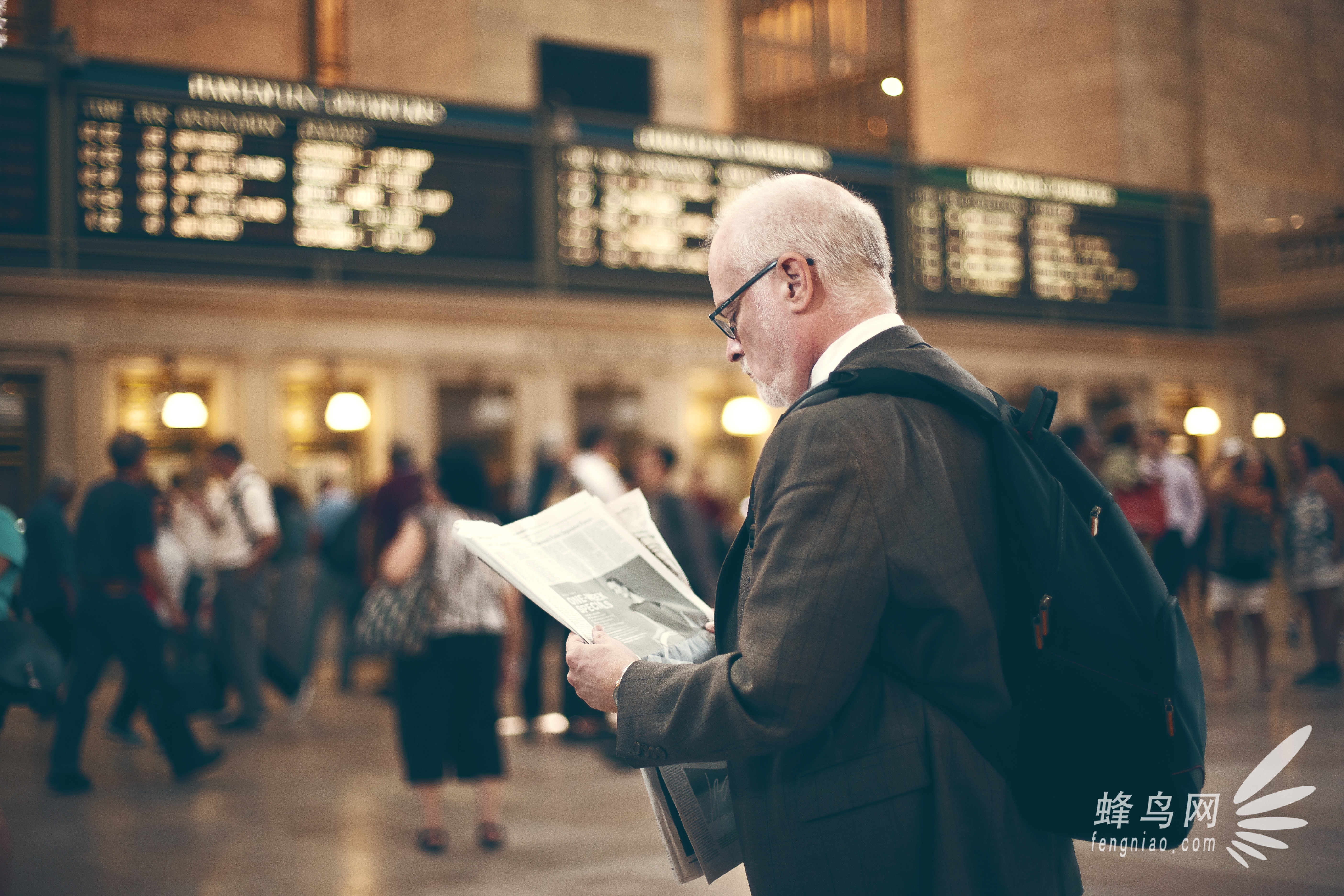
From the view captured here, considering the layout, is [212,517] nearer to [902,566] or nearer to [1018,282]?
[902,566]

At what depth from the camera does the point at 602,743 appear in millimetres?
7984

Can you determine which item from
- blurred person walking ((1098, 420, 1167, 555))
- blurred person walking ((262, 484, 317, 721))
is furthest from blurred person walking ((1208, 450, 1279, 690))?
blurred person walking ((262, 484, 317, 721))

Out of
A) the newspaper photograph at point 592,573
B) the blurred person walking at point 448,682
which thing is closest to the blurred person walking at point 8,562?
the blurred person walking at point 448,682

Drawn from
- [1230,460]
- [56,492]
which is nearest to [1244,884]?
[1230,460]

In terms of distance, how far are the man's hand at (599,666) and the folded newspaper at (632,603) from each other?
3cm

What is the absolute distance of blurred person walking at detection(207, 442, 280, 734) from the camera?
8.75 meters

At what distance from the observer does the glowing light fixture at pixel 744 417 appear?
49.3ft

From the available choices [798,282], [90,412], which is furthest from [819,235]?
[90,412]

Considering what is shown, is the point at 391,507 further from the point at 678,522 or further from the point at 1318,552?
the point at 1318,552

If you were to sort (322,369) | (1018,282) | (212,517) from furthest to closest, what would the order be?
(1018,282) < (322,369) < (212,517)

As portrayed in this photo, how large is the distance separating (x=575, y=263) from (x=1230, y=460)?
7.34 m

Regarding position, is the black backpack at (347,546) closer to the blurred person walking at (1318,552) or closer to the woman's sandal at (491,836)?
the woman's sandal at (491,836)

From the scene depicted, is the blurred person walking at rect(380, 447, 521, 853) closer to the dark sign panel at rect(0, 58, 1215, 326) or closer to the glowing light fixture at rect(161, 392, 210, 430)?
the dark sign panel at rect(0, 58, 1215, 326)

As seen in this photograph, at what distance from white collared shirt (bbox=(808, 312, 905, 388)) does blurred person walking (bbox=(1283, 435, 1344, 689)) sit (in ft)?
28.5
